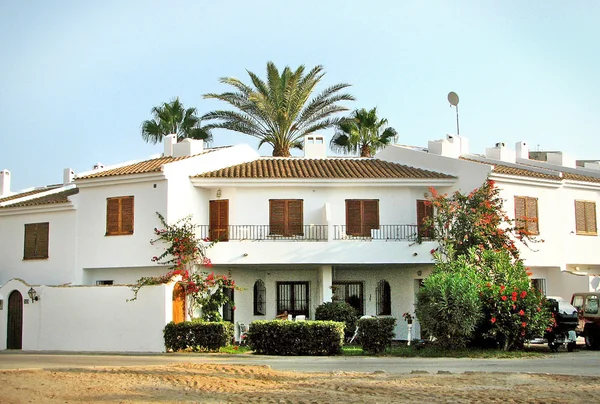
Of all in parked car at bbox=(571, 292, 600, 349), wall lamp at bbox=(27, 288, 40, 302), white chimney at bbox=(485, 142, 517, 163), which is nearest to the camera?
parked car at bbox=(571, 292, 600, 349)

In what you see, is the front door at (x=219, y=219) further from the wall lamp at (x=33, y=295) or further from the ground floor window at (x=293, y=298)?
the wall lamp at (x=33, y=295)

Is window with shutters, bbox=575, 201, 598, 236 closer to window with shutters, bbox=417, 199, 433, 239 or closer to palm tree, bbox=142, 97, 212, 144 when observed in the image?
window with shutters, bbox=417, 199, 433, 239

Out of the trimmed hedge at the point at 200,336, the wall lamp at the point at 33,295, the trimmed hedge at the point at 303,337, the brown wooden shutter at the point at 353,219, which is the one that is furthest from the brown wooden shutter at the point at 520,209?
the wall lamp at the point at 33,295

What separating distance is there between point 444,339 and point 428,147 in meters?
12.8

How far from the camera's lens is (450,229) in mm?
30625

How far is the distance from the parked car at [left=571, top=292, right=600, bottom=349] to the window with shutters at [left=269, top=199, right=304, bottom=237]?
1078 cm

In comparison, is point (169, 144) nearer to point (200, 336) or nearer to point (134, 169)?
point (134, 169)

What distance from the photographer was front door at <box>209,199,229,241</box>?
32281 millimetres

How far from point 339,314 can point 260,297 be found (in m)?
4.57

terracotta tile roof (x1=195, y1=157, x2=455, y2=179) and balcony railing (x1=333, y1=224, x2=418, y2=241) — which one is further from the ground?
terracotta tile roof (x1=195, y1=157, x2=455, y2=179)

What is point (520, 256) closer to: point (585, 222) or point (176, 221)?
point (585, 222)

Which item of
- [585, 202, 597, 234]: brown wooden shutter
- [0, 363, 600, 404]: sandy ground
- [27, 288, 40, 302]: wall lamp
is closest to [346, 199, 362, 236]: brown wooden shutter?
[585, 202, 597, 234]: brown wooden shutter

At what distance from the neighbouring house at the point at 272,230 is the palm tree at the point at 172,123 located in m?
7.11

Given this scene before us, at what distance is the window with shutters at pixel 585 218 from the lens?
35125mm
